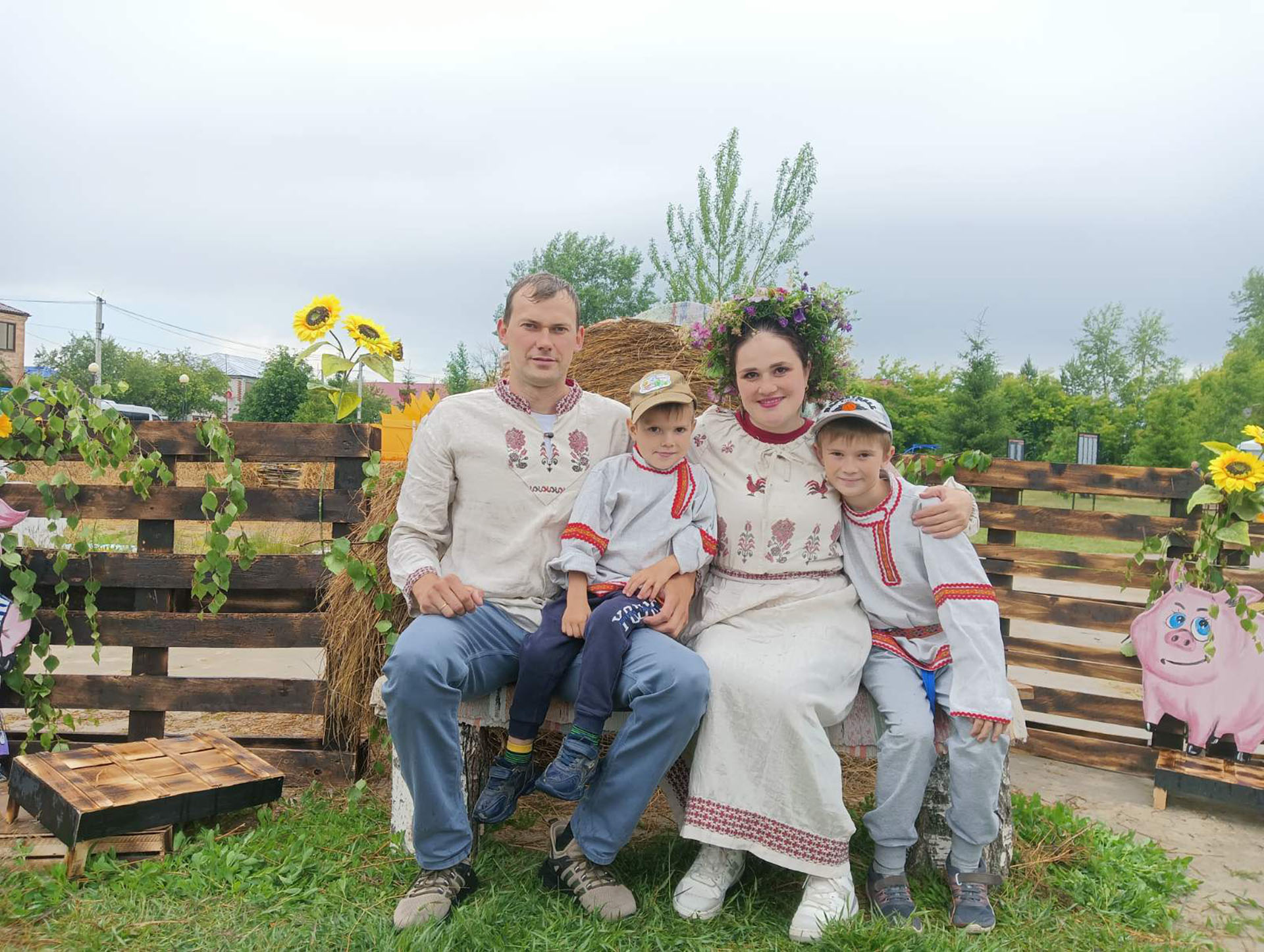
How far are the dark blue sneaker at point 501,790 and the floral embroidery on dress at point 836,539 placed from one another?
1.20 m

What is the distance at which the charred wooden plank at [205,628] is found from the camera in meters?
3.75

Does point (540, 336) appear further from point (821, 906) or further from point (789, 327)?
point (821, 906)

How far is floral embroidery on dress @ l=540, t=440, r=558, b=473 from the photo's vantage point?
9.96 feet

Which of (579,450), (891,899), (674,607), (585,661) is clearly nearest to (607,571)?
(674,607)

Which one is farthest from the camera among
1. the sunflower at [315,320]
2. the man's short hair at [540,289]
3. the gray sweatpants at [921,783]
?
the sunflower at [315,320]

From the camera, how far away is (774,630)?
9.30ft

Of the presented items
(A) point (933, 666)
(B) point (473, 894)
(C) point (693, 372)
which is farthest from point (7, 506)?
(A) point (933, 666)

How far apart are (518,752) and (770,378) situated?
56.3 inches

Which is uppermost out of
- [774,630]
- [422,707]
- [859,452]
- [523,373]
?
[523,373]

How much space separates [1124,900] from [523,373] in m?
2.57

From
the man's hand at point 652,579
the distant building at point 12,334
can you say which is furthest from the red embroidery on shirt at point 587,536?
the distant building at point 12,334

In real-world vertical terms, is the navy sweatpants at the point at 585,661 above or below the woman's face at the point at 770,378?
below

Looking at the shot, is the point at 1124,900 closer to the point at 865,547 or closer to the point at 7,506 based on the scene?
the point at 865,547

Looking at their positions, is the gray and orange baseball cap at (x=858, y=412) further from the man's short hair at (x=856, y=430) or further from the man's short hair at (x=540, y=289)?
the man's short hair at (x=540, y=289)
